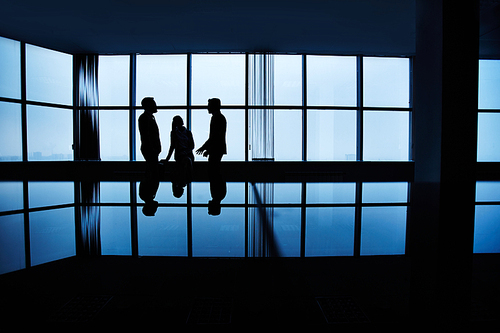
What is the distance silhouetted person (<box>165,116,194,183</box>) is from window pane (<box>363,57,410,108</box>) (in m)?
7.29

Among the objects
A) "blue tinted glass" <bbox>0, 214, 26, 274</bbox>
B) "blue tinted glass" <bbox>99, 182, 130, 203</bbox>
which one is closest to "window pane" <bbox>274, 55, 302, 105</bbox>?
"blue tinted glass" <bbox>99, 182, 130, 203</bbox>

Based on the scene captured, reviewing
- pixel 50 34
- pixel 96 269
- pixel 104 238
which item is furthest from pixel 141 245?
pixel 50 34

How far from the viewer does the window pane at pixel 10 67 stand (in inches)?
311

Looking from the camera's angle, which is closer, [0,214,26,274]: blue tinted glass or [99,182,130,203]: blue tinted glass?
[0,214,26,274]: blue tinted glass

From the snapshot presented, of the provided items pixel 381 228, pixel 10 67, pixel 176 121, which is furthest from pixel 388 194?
pixel 10 67

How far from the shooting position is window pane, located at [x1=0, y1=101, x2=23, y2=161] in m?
7.87

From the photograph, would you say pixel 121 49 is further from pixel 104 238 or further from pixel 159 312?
pixel 159 312

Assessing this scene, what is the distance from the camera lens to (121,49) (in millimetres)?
8789

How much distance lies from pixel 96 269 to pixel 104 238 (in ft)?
13.8

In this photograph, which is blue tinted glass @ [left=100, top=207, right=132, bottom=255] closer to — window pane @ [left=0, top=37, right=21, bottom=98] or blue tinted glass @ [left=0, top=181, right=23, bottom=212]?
blue tinted glass @ [left=0, top=181, right=23, bottom=212]

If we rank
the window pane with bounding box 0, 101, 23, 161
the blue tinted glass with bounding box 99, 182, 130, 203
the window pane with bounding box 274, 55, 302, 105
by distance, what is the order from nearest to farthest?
the window pane with bounding box 0, 101, 23, 161
the blue tinted glass with bounding box 99, 182, 130, 203
the window pane with bounding box 274, 55, 302, 105

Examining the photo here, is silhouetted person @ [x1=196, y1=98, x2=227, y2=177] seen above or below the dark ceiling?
below

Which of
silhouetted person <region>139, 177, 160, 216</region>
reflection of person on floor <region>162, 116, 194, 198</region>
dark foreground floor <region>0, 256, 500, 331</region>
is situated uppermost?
reflection of person on floor <region>162, 116, 194, 198</region>

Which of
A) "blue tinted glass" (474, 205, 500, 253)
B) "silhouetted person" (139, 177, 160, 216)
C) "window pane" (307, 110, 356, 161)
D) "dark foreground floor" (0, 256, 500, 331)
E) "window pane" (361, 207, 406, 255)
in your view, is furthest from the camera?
"window pane" (307, 110, 356, 161)
